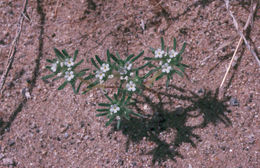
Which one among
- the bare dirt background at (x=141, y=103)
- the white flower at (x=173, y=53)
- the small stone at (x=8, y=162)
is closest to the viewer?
the white flower at (x=173, y=53)

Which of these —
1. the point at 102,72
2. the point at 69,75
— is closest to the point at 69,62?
the point at 69,75

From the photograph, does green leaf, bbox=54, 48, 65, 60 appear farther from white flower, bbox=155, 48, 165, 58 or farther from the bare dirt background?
white flower, bbox=155, 48, 165, 58

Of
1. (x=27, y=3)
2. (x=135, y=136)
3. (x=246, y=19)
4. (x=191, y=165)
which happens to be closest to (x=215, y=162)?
(x=191, y=165)

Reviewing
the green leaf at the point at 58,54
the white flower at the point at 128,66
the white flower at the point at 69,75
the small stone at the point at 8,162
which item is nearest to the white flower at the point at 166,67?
the white flower at the point at 128,66

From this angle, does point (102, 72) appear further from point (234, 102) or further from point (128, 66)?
point (234, 102)

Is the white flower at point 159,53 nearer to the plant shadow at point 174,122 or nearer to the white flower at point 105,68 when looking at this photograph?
the white flower at point 105,68
